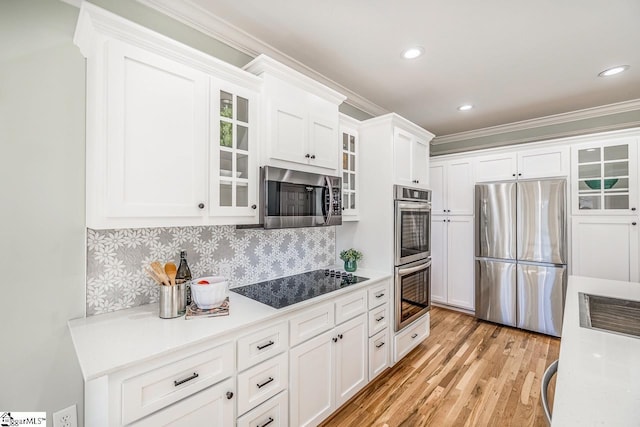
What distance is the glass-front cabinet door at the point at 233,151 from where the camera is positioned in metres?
1.64

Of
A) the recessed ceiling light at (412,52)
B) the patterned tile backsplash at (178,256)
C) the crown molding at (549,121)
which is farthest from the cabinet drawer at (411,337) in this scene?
the crown molding at (549,121)

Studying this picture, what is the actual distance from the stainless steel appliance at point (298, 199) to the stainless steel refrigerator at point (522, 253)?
2.37 meters

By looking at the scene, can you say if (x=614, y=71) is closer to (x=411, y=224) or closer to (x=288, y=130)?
(x=411, y=224)

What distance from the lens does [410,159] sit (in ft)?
9.40

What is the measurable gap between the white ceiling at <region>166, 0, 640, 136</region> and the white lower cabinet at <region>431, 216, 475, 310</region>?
1.65m

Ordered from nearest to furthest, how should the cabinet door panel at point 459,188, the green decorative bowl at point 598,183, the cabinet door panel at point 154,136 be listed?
the cabinet door panel at point 154,136, the green decorative bowl at point 598,183, the cabinet door panel at point 459,188

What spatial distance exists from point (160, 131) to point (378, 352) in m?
2.29

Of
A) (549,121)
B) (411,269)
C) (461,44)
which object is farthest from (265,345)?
(549,121)

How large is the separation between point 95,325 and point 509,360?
131 inches

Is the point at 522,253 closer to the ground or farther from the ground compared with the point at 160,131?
closer to the ground

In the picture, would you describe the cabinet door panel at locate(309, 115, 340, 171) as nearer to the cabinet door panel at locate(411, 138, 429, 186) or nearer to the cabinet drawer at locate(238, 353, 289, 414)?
the cabinet door panel at locate(411, 138, 429, 186)

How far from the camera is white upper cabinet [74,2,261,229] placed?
1277 millimetres

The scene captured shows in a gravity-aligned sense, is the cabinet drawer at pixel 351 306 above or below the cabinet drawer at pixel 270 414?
above

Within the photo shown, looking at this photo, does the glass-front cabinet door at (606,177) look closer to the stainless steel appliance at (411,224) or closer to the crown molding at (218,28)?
the stainless steel appliance at (411,224)
